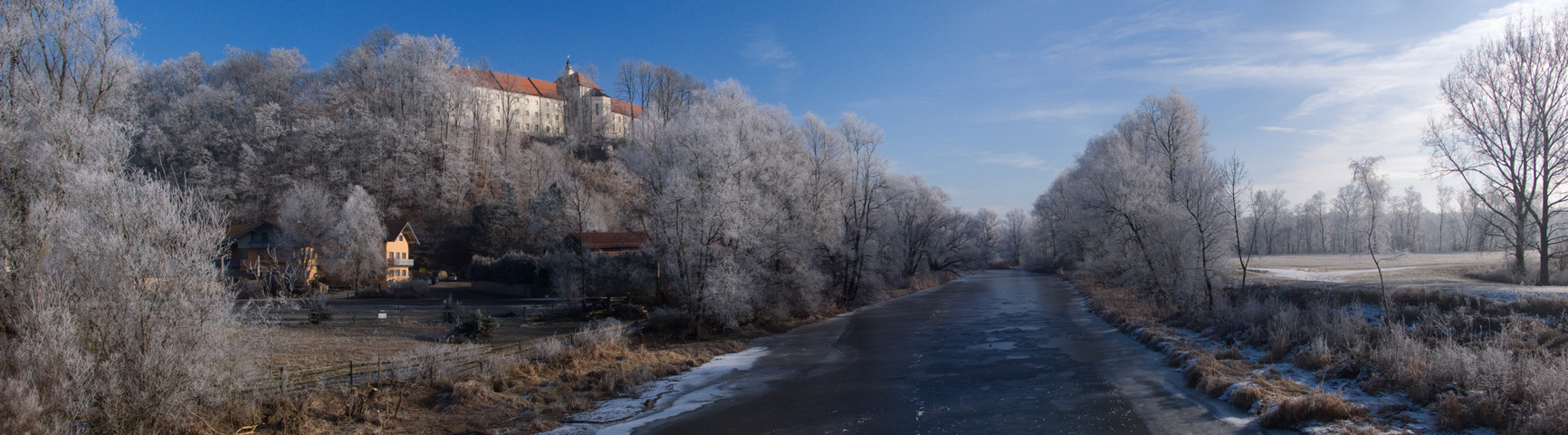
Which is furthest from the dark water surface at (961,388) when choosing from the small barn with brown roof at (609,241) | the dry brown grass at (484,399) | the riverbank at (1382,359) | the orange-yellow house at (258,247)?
the orange-yellow house at (258,247)

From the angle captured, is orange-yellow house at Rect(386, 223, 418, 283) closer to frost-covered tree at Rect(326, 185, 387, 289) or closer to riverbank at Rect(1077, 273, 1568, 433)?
frost-covered tree at Rect(326, 185, 387, 289)

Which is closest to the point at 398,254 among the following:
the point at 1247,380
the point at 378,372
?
the point at 378,372

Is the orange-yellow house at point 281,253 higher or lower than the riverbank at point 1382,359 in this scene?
higher

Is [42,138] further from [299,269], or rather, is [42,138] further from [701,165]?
[299,269]

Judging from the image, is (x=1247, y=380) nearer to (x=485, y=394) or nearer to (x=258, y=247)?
(x=485, y=394)

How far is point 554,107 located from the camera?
8325 centimetres

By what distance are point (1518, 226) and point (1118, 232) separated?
1233 cm

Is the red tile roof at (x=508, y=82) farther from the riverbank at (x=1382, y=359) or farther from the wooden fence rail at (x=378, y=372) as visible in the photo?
the riverbank at (x=1382, y=359)

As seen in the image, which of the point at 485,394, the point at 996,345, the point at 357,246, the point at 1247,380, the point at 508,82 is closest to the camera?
the point at 1247,380

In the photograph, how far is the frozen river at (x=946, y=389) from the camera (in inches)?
430

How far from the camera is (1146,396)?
12.4 meters

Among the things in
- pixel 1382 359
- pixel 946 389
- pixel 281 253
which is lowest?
pixel 946 389

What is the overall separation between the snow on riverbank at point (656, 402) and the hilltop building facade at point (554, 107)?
5418 centimetres

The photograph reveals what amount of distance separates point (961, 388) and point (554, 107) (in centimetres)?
7855
